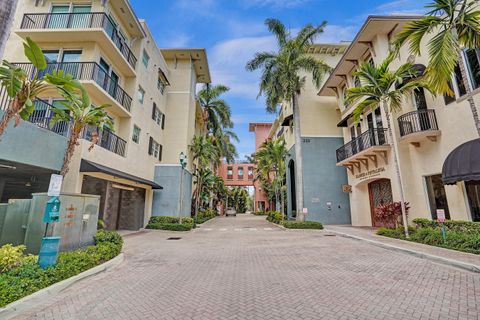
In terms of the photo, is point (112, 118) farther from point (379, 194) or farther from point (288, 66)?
Answer: point (379, 194)

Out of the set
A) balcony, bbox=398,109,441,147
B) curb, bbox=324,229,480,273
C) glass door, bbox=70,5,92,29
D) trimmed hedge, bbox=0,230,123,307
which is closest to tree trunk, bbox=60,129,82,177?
trimmed hedge, bbox=0,230,123,307

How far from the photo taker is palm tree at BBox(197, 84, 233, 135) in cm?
3164

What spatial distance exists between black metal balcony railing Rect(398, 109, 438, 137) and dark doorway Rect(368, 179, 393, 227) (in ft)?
16.5

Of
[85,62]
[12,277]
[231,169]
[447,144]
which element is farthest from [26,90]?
[231,169]

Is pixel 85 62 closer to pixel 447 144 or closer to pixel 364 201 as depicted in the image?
pixel 447 144

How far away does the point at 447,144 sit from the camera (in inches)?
467

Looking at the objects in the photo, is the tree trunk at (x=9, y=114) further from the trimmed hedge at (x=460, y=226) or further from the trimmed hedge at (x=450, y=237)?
the trimmed hedge at (x=460, y=226)

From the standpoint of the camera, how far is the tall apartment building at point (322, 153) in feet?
70.2

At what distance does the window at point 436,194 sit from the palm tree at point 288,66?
8.51 metres

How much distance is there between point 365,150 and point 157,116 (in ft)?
58.7

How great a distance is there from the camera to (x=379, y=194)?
1811cm

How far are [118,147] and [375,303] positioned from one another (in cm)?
1573

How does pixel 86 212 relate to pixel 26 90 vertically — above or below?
below

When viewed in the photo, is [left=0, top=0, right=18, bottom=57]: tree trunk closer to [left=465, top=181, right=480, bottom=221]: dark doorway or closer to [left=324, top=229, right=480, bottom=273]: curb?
[left=324, top=229, right=480, bottom=273]: curb
